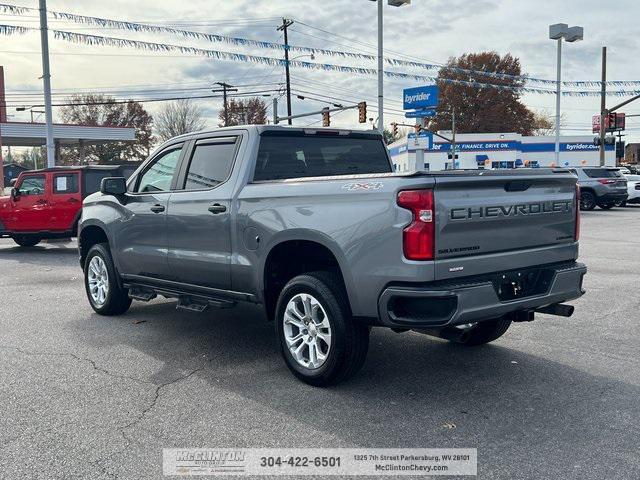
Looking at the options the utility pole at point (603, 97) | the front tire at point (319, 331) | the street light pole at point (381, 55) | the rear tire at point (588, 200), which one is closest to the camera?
the front tire at point (319, 331)

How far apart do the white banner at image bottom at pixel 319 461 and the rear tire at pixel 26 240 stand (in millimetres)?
13059

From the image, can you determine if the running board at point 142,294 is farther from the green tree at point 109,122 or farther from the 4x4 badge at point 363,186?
the green tree at point 109,122

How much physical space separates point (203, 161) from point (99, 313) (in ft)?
8.57

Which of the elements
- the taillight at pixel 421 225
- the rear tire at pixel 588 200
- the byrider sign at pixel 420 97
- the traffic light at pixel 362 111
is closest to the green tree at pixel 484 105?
the byrider sign at pixel 420 97

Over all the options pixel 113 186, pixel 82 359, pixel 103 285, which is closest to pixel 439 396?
pixel 82 359

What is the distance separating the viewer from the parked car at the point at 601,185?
2503 centimetres

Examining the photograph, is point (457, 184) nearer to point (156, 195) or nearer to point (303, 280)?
point (303, 280)

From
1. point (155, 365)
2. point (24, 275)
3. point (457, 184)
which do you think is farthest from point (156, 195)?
point (24, 275)

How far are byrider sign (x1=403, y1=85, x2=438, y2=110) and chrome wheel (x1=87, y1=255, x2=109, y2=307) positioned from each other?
101ft

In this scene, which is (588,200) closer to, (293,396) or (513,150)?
(293,396)

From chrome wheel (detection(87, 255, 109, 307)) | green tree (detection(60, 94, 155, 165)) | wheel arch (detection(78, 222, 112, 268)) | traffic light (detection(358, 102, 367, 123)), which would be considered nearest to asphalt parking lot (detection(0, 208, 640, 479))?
chrome wheel (detection(87, 255, 109, 307))

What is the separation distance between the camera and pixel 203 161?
5898mm

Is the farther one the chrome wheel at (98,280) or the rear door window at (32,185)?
the rear door window at (32,185)

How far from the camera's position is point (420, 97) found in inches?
1526
